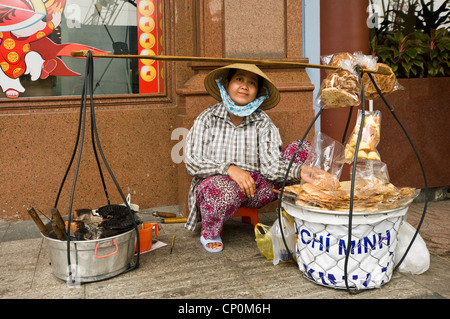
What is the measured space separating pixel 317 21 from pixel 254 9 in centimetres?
69

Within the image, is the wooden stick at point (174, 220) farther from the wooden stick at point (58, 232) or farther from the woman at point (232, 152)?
→ the wooden stick at point (58, 232)

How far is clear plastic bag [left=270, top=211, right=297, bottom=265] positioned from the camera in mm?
2742

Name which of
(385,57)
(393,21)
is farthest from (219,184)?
(393,21)

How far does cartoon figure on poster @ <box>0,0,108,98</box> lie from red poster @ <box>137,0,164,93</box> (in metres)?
0.65

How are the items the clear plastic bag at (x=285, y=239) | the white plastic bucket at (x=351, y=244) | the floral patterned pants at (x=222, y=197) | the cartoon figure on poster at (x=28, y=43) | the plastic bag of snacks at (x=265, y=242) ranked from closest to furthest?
the white plastic bucket at (x=351, y=244)
the clear plastic bag at (x=285, y=239)
the plastic bag of snacks at (x=265, y=242)
the floral patterned pants at (x=222, y=197)
the cartoon figure on poster at (x=28, y=43)

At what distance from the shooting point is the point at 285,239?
108 inches

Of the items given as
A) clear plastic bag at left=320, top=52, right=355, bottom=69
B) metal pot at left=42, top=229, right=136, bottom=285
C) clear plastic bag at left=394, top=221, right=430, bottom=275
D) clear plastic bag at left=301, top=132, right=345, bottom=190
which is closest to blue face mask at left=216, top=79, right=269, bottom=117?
clear plastic bag at left=301, top=132, right=345, bottom=190

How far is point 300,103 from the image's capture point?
4.00 metres

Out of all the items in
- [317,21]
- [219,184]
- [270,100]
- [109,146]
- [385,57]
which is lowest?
[219,184]

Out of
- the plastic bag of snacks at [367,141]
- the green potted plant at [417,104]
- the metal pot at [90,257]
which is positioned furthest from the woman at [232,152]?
the green potted plant at [417,104]

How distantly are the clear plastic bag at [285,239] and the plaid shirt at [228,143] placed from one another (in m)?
0.48

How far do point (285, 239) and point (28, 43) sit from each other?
8.92 ft

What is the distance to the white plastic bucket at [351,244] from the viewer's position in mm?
2342

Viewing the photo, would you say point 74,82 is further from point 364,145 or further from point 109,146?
point 364,145
